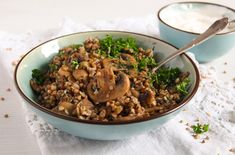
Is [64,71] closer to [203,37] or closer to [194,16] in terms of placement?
[203,37]

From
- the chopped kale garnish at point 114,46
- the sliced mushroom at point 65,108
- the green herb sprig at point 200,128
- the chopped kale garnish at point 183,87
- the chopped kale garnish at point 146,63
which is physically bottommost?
the green herb sprig at point 200,128

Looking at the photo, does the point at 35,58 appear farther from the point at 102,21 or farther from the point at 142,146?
the point at 102,21

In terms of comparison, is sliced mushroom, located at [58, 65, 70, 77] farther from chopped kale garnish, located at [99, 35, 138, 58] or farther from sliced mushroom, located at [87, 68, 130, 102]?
chopped kale garnish, located at [99, 35, 138, 58]

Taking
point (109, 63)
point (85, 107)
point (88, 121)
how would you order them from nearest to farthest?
point (88, 121)
point (85, 107)
point (109, 63)

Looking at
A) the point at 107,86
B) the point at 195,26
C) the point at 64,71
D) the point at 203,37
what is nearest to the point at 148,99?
the point at 107,86

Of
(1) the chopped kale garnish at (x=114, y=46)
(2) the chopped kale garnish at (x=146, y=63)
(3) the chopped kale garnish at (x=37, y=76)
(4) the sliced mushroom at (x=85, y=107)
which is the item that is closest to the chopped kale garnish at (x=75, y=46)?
(1) the chopped kale garnish at (x=114, y=46)

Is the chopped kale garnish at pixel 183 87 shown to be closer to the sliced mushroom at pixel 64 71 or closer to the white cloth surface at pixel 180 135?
the white cloth surface at pixel 180 135

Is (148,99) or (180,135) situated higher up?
(148,99)

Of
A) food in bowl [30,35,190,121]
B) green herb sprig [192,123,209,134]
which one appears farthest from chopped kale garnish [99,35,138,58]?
green herb sprig [192,123,209,134]
